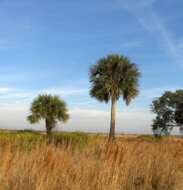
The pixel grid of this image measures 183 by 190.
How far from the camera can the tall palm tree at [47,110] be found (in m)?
39.2

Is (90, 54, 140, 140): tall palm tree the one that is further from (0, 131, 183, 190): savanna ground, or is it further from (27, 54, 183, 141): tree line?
(0, 131, 183, 190): savanna ground

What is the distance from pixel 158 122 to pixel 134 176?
136 feet

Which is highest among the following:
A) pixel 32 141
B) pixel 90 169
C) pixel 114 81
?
pixel 114 81

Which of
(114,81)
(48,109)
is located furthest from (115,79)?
(48,109)

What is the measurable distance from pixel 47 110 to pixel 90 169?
34180mm

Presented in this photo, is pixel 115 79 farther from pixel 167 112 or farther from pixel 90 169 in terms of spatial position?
pixel 90 169

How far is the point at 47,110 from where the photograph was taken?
130ft

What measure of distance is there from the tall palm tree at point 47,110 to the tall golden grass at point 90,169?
105 feet

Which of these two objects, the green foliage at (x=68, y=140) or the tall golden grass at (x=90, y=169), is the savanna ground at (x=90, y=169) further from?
the green foliage at (x=68, y=140)

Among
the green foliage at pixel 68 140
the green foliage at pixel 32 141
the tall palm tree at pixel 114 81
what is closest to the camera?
the green foliage at pixel 32 141

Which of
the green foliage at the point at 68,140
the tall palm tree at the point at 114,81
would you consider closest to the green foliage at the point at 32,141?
the green foliage at the point at 68,140

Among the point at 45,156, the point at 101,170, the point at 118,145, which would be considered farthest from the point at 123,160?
the point at 45,156

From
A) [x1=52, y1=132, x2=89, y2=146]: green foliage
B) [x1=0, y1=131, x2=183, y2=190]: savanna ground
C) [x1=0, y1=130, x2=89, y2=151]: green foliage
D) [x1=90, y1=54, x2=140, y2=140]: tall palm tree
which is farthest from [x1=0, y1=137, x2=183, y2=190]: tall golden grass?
[x1=90, y1=54, x2=140, y2=140]: tall palm tree

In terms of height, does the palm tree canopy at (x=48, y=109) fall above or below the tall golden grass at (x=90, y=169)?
above
